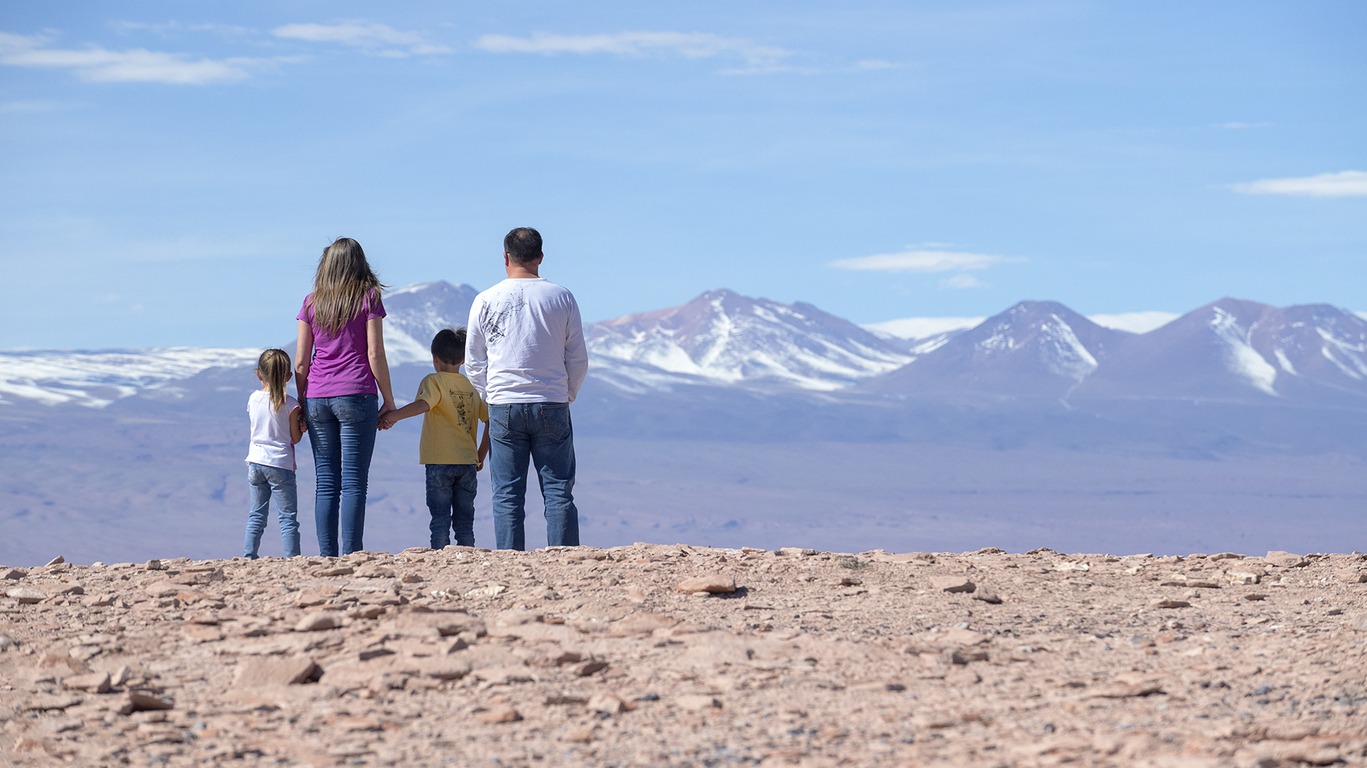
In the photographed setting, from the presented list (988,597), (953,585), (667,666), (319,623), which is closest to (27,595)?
(319,623)

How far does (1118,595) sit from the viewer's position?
8.50 meters

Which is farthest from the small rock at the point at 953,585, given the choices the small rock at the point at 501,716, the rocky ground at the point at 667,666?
the small rock at the point at 501,716

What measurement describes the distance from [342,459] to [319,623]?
8.47 ft

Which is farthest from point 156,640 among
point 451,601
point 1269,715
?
point 1269,715

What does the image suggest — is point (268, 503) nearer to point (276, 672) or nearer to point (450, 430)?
point (450, 430)

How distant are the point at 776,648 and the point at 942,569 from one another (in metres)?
2.58

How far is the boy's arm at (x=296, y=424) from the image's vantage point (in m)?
10.3

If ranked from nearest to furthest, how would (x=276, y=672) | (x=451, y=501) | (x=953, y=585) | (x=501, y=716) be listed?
(x=501, y=716) → (x=276, y=672) → (x=953, y=585) → (x=451, y=501)

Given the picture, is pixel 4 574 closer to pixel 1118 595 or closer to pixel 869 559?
pixel 869 559

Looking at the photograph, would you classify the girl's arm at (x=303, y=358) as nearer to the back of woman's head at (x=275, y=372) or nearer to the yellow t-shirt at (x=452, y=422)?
the back of woman's head at (x=275, y=372)

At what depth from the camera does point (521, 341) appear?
29.8 ft

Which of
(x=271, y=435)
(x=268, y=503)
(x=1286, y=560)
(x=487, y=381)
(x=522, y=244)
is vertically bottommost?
(x=1286, y=560)

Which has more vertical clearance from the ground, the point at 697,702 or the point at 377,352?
the point at 377,352

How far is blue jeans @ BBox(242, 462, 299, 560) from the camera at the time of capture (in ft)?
33.9
